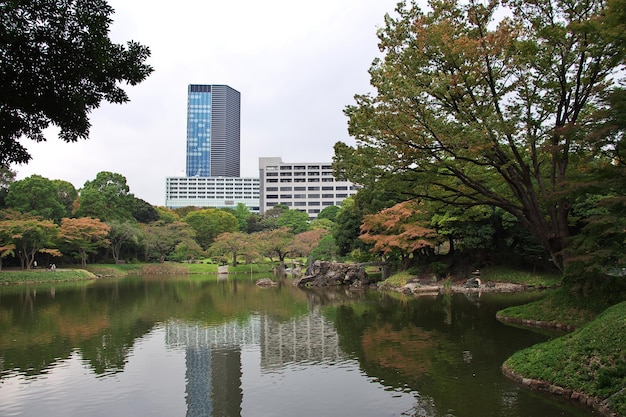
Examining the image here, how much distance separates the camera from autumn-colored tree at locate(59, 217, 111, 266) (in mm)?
42281

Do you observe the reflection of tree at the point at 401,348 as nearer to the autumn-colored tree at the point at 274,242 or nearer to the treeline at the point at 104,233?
the treeline at the point at 104,233

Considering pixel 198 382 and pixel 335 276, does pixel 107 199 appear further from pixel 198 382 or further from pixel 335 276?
pixel 198 382

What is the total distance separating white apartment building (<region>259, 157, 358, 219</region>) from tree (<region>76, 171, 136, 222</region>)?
172ft

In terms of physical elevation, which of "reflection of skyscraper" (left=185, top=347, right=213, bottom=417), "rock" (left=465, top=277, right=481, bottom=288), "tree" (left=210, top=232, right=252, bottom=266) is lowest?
"reflection of skyscraper" (left=185, top=347, right=213, bottom=417)

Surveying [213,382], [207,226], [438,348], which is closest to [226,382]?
[213,382]

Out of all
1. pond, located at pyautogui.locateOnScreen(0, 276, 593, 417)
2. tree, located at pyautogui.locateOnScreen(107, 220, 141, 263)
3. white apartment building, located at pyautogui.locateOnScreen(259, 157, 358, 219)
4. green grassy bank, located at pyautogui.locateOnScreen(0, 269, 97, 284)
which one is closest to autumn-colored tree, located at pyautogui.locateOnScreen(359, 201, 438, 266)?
pond, located at pyautogui.locateOnScreen(0, 276, 593, 417)

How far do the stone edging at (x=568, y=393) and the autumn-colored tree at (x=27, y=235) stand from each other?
38378 mm

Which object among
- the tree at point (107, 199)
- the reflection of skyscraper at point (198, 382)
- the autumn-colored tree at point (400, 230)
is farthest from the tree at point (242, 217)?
the reflection of skyscraper at point (198, 382)

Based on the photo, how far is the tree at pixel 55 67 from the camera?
5.55 meters

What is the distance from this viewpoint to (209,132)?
16412 centimetres

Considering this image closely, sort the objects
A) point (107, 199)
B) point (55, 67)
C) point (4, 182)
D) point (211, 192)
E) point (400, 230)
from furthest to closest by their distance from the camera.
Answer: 1. point (211, 192)
2. point (107, 199)
3. point (4, 182)
4. point (400, 230)
5. point (55, 67)

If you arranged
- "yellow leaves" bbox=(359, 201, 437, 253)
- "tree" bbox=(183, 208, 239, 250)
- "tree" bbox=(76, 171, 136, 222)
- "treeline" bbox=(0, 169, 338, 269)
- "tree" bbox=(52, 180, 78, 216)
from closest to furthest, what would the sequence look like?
"yellow leaves" bbox=(359, 201, 437, 253)
"treeline" bbox=(0, 169, 338, 269)
"tree" bbox=(76, 171, 136, 222)
"tree" bbox=(52, 180, 78, 216)
"tree" bbox=(183, 208, 239, 250)

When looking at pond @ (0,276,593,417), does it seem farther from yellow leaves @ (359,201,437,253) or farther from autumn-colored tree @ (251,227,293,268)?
autumn-colored tree @ (251,227,293,268)

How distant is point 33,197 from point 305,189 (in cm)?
6768
